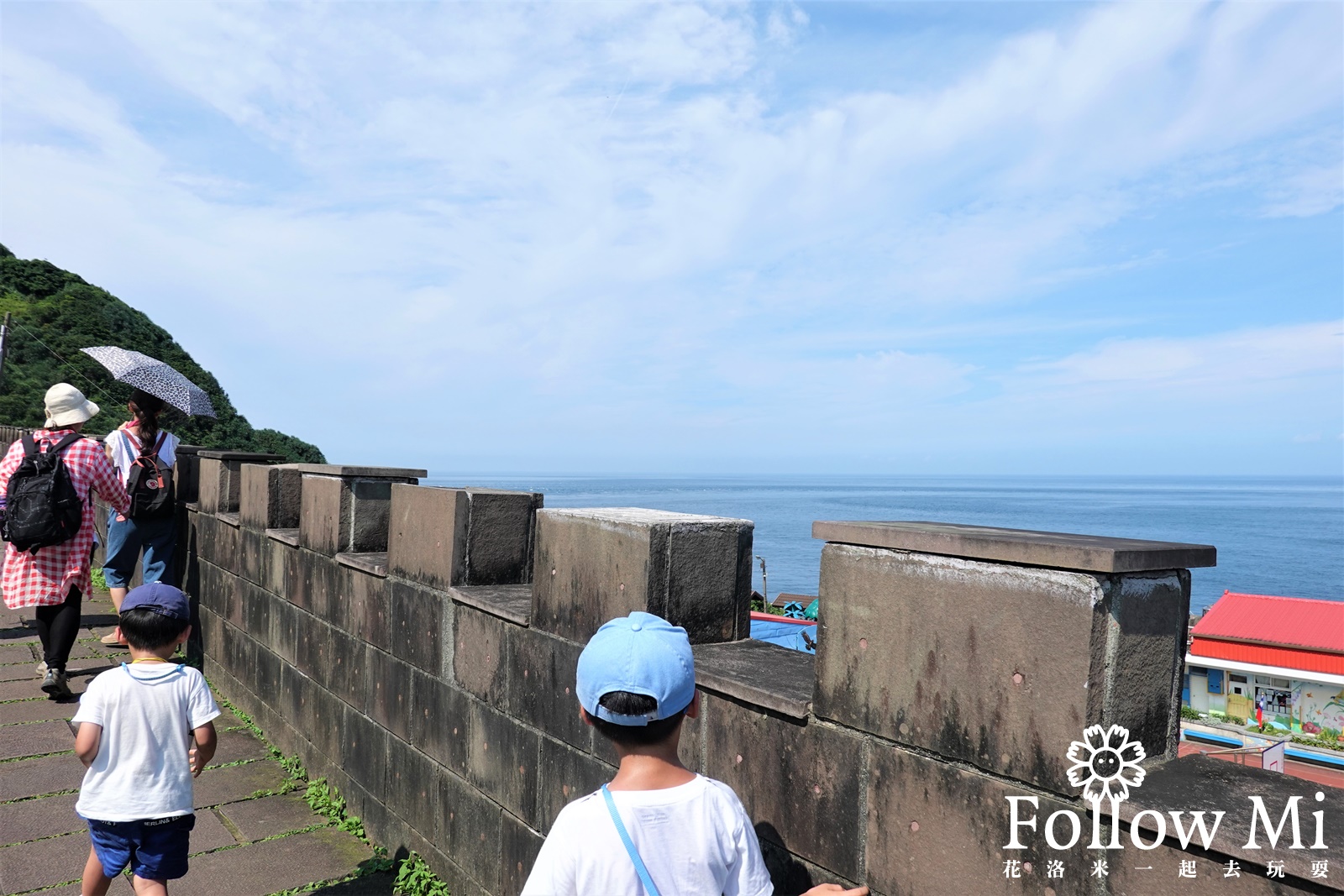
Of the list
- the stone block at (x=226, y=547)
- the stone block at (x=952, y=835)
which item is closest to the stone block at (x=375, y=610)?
the stone block at (x=226, y=547)

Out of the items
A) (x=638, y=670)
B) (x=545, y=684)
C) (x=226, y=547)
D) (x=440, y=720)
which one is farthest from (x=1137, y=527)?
(x=638, y=670)

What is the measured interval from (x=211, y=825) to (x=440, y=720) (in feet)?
4.96

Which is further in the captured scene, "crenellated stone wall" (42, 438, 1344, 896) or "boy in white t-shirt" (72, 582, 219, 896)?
"boy in white t-shirt" (72, 582, 219, 896)

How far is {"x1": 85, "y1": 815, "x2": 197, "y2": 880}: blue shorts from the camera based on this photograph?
2.89m

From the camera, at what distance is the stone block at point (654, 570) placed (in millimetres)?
2545

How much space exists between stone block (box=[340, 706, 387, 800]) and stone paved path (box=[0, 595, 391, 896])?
27 cm

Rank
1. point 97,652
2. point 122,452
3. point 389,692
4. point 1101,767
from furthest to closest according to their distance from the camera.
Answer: point 97,652 → point 122,452 → point 389,692 → point 1101,767

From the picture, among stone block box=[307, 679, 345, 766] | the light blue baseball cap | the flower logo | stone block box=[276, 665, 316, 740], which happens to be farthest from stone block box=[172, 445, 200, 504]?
the flower logo

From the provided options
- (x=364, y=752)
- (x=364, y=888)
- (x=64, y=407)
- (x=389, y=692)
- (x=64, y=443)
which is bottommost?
(x=364, y=888)

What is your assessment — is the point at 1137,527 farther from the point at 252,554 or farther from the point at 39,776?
the point at 39,776

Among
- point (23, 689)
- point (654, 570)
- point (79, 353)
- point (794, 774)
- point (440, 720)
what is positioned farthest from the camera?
point (79, 353)

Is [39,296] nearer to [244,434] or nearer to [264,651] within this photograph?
[244,434]

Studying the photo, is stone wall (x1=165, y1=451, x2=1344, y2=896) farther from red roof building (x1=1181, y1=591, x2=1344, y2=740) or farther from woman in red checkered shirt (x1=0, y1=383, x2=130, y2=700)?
red roof building (x1=1181, y1=591, x2=1344, y2=740)

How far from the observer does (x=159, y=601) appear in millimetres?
2916
